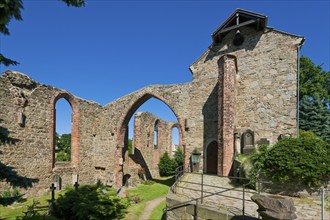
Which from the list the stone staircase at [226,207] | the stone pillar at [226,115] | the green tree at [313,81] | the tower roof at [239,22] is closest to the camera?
the stone staircase at [226,207]

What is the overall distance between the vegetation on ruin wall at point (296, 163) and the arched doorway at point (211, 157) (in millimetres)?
5052

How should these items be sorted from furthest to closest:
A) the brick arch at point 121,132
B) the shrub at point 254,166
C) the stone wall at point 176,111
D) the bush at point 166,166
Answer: the bush at point 166,166 → the brick arch at point 121,132 → the stone wall at point 176,111 → the shrub at point 254,166

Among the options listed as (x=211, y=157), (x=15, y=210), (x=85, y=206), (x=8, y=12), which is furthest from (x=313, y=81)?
(x=15, y=210)

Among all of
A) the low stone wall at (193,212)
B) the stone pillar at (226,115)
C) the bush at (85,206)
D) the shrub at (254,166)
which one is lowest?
the bush at (85,206)

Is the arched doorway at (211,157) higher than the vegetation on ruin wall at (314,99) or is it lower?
lower

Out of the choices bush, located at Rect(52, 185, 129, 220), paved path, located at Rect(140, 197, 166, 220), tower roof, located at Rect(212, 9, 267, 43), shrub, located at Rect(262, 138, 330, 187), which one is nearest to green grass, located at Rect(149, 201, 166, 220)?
paved path, located at Rect(140, 197, 166, 220)

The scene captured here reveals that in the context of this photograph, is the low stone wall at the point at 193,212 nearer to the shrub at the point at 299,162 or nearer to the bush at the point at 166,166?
the shrub at the point at 299,162

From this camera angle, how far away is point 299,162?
747cm

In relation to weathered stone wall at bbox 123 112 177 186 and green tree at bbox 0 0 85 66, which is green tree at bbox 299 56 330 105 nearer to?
weathered stone wall at bbox 123 112 177 186

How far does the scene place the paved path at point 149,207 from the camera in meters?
9.67

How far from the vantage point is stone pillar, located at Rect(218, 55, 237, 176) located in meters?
11.3

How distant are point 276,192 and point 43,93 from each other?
14.1 m

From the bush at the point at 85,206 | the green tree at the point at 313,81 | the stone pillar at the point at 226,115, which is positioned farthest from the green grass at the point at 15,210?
the green tree at the point at 313,81

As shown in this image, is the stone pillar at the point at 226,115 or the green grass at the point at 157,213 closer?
the green grass at the point at 157,213
